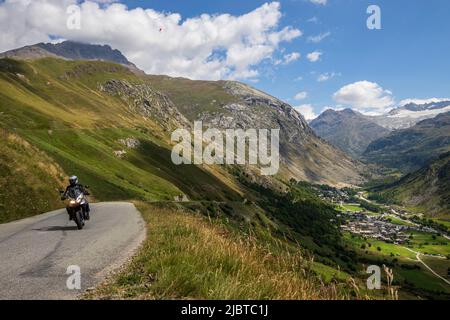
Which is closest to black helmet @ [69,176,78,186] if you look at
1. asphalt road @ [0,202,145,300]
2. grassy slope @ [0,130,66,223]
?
asphalt road @ [0,202,145,300]

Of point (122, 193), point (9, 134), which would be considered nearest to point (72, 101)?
point (122, 193)

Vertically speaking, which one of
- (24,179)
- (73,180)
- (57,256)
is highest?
(24,179)

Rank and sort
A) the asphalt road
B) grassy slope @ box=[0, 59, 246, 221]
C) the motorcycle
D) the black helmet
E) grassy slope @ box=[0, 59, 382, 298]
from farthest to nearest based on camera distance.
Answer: grassy slope @ box=[0, 59, 246, 221], the black helmet, the motorcycle, grassy slope @ box=[0, 59, 382, 298], the asphalt road

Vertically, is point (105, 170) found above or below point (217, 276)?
above

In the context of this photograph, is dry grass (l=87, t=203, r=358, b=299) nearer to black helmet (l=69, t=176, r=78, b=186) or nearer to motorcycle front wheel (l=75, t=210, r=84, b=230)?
motorcycle front wheel (l=75, t=210, r=84, b=230)

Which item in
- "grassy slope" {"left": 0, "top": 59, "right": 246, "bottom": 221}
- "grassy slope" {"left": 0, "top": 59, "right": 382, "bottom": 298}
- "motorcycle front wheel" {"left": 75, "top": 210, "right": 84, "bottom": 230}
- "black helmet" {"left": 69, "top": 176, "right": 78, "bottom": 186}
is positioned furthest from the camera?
"grassy slope" {"left": 0, "top": 59, "right": 246, "bottom": 221}

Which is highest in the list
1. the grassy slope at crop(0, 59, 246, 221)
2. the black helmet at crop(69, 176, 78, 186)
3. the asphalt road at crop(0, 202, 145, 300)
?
the grassy slope at crop(0, 59, 246, 221)

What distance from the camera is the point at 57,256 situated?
13.8 m

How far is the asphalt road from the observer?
368 inches

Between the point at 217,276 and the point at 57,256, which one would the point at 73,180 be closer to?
the point at 57,256

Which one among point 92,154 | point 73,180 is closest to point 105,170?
point 92,154

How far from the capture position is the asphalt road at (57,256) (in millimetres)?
9336

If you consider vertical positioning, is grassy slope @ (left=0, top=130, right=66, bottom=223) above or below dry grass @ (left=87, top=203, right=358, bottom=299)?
above
